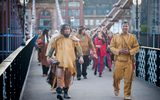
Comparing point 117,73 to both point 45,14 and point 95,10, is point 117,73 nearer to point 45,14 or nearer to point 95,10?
point 95,10

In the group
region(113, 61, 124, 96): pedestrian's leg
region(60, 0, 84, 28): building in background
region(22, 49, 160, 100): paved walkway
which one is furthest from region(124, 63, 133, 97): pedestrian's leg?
region(60, 0, 84, 28): building in background

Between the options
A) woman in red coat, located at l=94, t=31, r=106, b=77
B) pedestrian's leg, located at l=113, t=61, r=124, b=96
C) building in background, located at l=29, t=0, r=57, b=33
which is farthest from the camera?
building in background, located at l=29, t=0, r=57, b=33

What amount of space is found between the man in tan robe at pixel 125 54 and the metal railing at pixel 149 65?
5.86 ft

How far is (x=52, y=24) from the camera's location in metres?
115

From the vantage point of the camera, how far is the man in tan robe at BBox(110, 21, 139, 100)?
953cm

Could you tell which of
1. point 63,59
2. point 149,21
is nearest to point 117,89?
point 63,59

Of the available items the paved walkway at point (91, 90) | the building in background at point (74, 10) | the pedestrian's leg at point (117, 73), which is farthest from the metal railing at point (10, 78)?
the building in background at point (74, 10)

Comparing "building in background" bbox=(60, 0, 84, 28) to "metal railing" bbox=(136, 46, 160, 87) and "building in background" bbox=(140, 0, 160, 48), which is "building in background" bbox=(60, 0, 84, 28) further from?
"metal railing" bbox=(136, 46, 160, 87)

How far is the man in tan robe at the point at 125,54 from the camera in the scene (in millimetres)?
9531

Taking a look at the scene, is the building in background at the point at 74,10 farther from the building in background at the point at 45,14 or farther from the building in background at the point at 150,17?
the building in background at the point at 150,17

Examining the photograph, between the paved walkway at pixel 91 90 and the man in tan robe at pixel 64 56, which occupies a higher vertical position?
the man in tan robe at pixel 64 56

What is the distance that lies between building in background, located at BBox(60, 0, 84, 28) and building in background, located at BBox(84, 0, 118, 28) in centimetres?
312

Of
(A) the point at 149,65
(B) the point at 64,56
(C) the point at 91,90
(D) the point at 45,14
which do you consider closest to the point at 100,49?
(A) the point at 149,65

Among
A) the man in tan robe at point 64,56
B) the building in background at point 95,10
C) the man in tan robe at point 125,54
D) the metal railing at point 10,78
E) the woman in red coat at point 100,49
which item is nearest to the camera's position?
the metal railing at point 10,78
